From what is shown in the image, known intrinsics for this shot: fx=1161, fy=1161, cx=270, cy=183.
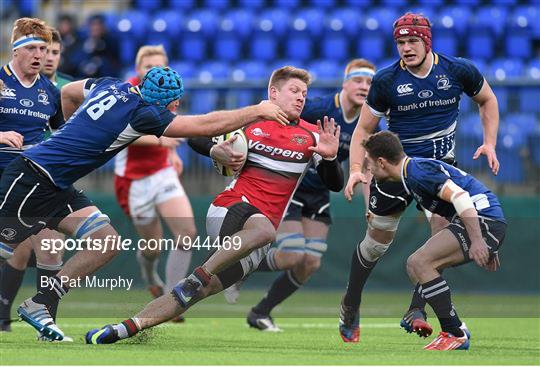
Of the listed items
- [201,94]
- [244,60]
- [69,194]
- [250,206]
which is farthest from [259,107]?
[244,60]

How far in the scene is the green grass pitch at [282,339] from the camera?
688 cm

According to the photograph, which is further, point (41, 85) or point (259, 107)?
point (41, 85)

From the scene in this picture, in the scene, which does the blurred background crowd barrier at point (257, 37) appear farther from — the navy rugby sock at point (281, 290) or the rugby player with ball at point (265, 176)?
the rugby player with ball at point (265, 176)

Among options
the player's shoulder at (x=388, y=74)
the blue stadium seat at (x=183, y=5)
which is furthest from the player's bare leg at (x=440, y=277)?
the blue stadium seat at (x=183, y=5)

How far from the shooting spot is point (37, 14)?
19.5m

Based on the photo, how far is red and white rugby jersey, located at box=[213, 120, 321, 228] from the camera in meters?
8.40

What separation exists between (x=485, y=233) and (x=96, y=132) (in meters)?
2.72

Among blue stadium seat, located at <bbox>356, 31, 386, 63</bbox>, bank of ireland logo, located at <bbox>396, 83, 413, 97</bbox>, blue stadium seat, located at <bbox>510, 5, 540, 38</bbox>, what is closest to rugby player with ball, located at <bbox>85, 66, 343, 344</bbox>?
bank of ireland logo, located at <bbox>396, 83, 413, 97</bbox>

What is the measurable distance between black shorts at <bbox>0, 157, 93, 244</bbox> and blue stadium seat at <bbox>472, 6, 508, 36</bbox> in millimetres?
12091

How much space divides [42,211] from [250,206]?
1435mm

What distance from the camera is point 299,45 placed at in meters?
18.9

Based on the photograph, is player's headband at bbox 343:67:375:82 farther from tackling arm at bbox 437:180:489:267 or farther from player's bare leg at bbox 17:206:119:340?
player's bare leg at bbox 17:206:119:340

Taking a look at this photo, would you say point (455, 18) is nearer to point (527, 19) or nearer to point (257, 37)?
point (527, 19)

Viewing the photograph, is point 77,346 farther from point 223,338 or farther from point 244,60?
point 244,60
